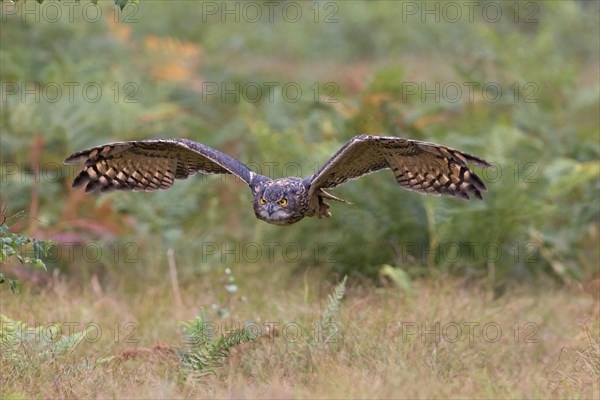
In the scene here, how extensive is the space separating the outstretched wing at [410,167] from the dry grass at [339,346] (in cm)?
100

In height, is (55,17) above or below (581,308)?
above

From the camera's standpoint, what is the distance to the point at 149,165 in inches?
288

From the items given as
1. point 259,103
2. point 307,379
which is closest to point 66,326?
point 307,379

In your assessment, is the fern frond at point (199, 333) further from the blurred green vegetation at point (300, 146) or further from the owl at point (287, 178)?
the blurred green vegetation at point (300, 146)

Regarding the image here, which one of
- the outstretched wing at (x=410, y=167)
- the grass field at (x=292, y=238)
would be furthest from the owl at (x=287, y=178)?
the grass field at (x=292, y=238)

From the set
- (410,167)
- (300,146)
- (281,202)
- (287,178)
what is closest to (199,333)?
(281,202)

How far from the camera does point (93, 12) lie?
13.5m

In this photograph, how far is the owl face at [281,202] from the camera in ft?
21.5

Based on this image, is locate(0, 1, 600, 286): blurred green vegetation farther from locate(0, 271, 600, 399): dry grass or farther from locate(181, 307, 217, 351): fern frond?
locate(181, 307, 217, 351): fern frond

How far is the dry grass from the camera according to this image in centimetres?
560

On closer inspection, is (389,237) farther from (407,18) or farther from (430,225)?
(407,18)

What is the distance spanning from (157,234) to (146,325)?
7.87 feet

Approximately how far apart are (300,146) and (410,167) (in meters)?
3.71

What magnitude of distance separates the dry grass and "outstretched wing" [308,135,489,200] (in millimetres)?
999
